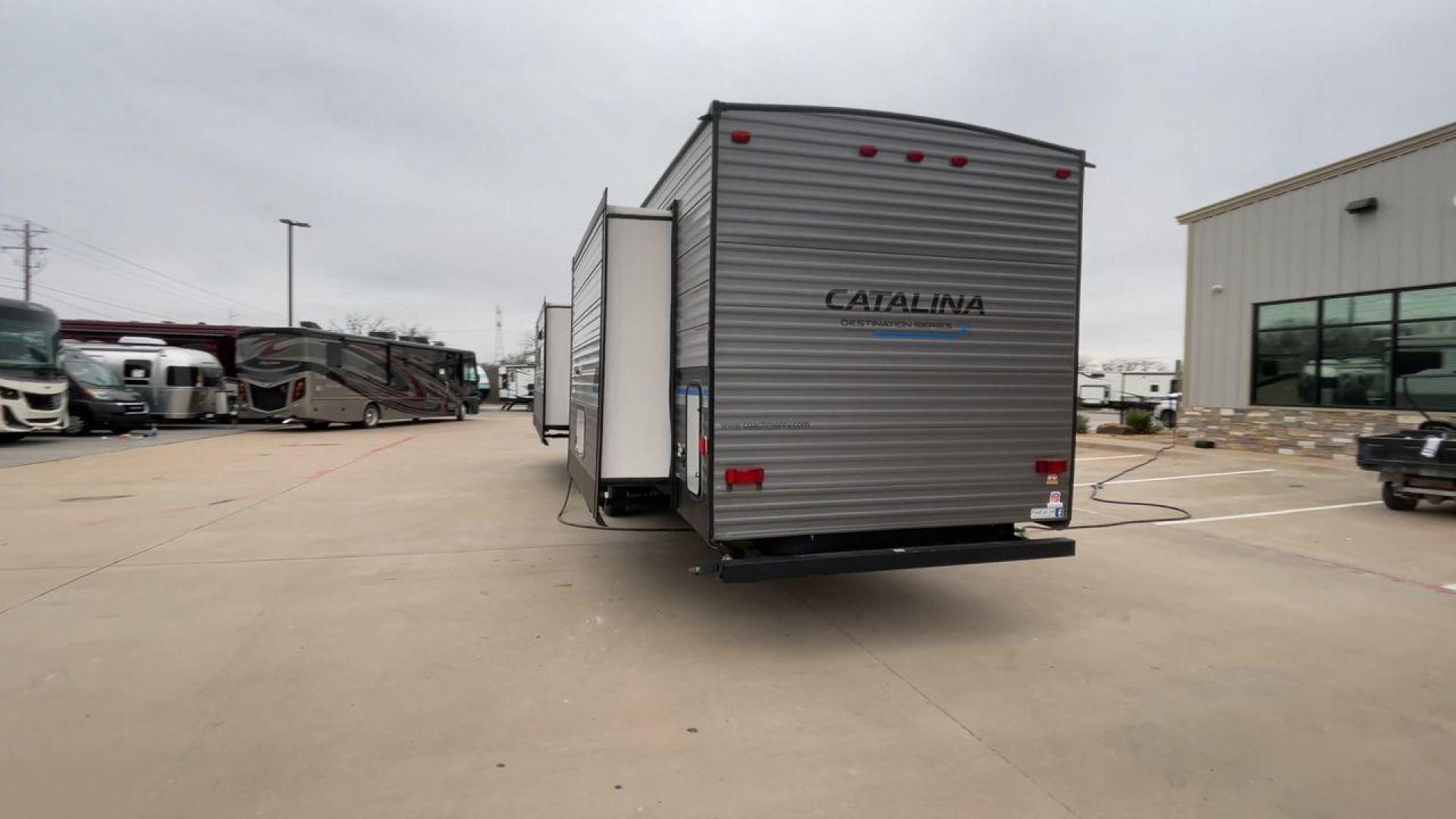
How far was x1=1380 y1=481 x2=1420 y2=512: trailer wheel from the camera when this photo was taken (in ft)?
29.6

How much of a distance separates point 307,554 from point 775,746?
520 cm

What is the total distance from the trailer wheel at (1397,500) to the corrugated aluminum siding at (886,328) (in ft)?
24.1

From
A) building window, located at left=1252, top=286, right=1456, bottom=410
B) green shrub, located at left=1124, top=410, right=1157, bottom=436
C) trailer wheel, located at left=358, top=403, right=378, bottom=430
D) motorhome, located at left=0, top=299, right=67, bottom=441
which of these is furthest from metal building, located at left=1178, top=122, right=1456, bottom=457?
motorhome, located at left=0, top=299, right=67, bottom=441

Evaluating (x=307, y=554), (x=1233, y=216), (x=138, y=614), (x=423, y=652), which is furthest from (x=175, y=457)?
(x=1233, y=216)

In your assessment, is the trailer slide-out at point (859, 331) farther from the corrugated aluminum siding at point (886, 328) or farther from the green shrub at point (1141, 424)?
the green shrub at point (1141, 424)

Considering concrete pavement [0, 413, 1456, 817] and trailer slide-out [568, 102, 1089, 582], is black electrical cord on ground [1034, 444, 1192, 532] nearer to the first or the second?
concrete pavement [0, 413, 1456, 817]

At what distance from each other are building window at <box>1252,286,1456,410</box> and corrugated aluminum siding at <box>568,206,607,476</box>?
13.2 meters

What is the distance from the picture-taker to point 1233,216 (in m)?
16.1

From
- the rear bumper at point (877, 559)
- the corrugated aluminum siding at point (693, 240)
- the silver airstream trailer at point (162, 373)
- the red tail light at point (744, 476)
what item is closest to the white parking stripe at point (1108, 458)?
the rear bumper at point (877, 559)

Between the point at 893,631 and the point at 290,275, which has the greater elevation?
the point at 290,275

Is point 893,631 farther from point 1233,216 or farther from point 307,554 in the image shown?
point 1233,216

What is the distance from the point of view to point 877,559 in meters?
4.29

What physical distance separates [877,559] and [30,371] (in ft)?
65.4

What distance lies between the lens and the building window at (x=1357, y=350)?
12.6 meters
